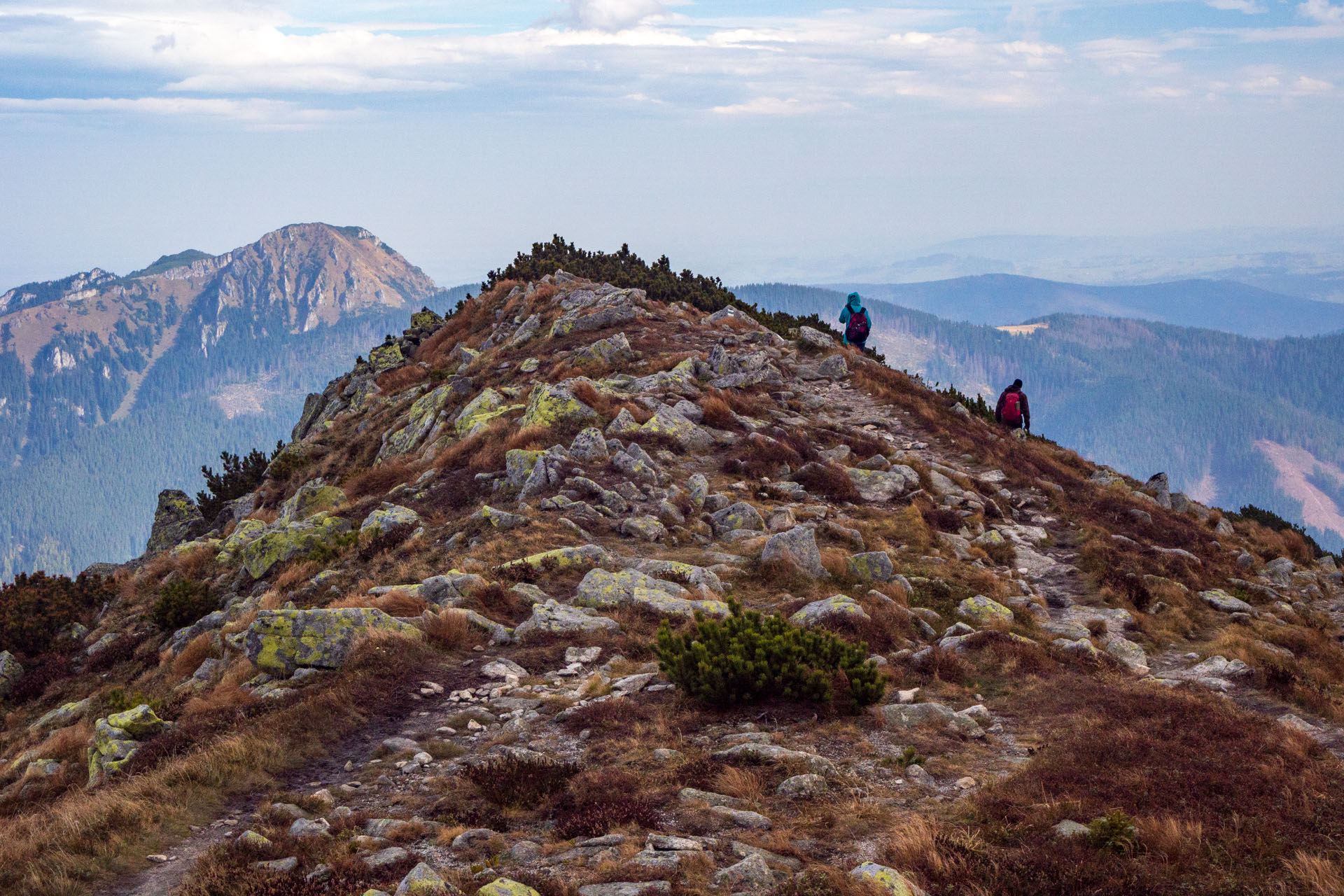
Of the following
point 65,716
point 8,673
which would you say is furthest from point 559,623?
point 8,673

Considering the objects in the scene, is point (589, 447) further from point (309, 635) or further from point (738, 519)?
point (309, 635)

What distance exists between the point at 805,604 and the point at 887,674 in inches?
97.8

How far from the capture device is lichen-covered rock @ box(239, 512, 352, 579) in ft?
64.4

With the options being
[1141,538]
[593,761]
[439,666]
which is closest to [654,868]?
[593,761]

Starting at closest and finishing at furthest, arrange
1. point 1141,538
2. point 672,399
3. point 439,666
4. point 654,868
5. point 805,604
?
point 654,868 → point 439,666 → point 805,604 → point 1141,538 → point 672,399

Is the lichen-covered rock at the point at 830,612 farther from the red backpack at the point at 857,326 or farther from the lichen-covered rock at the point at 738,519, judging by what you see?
the red backpack at the point at 857,326

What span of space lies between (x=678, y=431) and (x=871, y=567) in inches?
306

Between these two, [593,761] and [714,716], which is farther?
[714,716]

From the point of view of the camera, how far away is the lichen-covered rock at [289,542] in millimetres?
19625

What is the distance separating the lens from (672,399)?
78.2ft

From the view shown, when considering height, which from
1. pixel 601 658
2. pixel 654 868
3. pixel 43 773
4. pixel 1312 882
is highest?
pixel 1312 882

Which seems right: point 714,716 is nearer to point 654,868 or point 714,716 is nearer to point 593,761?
point 593,761

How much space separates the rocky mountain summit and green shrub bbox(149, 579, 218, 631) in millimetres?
94

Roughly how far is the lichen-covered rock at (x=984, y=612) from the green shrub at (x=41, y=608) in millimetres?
22346
